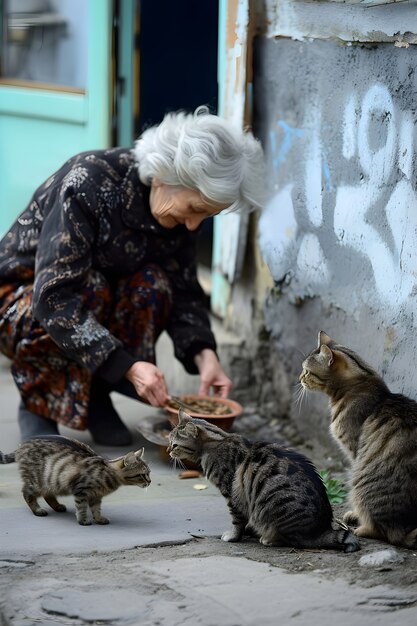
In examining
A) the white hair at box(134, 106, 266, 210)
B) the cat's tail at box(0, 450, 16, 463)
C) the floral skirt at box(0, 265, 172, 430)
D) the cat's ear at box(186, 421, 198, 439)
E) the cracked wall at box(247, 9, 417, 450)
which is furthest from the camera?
the floral skirt at box(0, 265, 172, 430)

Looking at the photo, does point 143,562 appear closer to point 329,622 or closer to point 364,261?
Answer: point 329,622

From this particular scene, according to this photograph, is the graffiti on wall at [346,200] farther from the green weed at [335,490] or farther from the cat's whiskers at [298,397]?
the green weed at [335,490]

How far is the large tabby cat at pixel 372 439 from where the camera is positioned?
344 cm

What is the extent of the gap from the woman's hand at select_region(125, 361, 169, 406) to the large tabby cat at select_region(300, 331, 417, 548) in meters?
0.75

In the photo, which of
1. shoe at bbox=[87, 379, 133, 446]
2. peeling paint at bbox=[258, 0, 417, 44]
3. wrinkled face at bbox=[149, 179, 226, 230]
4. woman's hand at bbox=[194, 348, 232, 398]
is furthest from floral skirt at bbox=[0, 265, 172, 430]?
peeling paint at bbox=[258, 0, 417, 44]

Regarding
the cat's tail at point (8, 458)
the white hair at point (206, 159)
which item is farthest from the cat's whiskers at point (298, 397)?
the cat's tail at point (8, 458)

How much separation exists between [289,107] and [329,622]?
9.42 feet

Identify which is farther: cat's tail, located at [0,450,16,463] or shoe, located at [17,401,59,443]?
shoe, located at [17,401,59,443]

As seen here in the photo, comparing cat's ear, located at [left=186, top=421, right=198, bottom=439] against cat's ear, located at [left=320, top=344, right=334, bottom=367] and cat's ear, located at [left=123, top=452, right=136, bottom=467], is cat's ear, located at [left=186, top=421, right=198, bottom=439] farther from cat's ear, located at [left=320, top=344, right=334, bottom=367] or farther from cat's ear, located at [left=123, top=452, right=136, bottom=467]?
cat's ear, located at [left=320, top=344, right=334, bottom=367]

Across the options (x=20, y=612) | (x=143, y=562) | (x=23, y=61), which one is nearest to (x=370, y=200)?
(x=143, y=562)

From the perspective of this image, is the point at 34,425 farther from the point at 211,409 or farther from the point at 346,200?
the point at 346,200

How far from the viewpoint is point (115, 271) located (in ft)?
15.8

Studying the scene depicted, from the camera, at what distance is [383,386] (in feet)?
12.3

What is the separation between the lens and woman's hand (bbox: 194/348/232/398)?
480 cm
